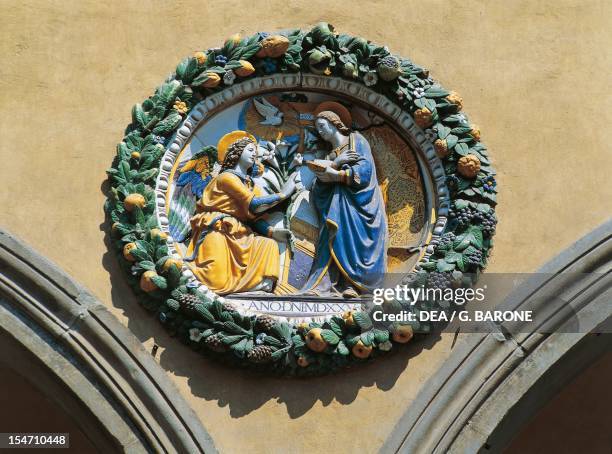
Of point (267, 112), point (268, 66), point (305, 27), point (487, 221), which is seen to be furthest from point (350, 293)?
point (305, 27)

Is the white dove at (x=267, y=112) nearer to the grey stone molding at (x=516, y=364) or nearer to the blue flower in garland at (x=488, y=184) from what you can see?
the blue flower in garland at (x=488, y=184)

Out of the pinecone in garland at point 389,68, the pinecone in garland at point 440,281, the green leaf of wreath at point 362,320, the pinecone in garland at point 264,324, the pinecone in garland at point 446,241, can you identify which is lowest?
the green leaf of wreath at point 362,320

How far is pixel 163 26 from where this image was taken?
337 inches

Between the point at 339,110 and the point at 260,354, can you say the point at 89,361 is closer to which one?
the point at 260,354

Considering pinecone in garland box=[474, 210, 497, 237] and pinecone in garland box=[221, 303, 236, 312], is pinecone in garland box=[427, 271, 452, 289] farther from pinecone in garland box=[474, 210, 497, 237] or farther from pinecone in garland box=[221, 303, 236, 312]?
pinecone in garland box=[221, 303, 236, 312]

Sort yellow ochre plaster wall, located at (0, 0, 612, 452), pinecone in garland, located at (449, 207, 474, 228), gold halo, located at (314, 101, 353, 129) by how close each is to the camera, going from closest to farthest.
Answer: yellow ochre plaster wall, located at (0, 0, 612, 452) → pinecone in garland, located at (449, 207, 474, 228) → gold halo, located at (314, 101, 353, 129)

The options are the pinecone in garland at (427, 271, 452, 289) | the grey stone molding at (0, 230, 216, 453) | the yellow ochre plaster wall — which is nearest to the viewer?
the grey stone molding at (0, 230, 216, 453)

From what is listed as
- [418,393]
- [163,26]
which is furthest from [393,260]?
[163,26]

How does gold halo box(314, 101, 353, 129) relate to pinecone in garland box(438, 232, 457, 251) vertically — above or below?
above

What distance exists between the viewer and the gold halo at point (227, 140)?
27.5 feet

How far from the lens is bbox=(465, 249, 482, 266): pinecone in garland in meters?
8.00

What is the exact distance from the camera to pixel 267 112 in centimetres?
849

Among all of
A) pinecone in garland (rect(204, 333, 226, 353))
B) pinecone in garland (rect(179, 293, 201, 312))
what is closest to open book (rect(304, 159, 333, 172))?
pinecone in garland (rect(179, 293, 201, 312))

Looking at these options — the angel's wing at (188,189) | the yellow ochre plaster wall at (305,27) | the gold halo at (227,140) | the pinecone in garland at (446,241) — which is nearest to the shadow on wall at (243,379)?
the yellow ochre plaster wall at (305,27)
